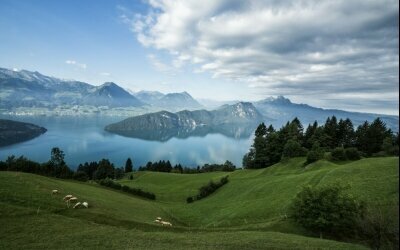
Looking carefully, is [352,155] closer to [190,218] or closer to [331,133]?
[331,133]

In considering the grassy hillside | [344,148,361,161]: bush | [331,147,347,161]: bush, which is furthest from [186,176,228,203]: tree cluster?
[344,148,361,161]: bush

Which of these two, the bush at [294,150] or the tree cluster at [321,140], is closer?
the bush at [294,150]

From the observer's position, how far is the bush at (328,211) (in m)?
36.6

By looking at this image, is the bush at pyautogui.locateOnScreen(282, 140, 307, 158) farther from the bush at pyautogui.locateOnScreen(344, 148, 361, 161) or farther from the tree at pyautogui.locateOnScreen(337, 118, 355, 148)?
the tree at pyautogui.locateOnScreen(337, 118, 355, 148)

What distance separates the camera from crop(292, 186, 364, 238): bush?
36.6m

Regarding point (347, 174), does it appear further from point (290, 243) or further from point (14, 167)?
point (14, 167)

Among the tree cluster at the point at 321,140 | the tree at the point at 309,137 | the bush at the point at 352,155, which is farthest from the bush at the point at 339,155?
the tree at the point at 309,137

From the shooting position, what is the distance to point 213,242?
29750 mm

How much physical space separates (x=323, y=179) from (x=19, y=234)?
154 feet

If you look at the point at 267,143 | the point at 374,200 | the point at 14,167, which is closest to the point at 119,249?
the point at 374,200

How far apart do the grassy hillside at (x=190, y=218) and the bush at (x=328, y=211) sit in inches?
80.3

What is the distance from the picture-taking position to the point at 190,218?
58031 mm

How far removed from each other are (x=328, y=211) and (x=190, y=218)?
92.8 feet

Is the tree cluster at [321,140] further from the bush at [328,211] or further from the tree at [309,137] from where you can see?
the bush at [328,211]
